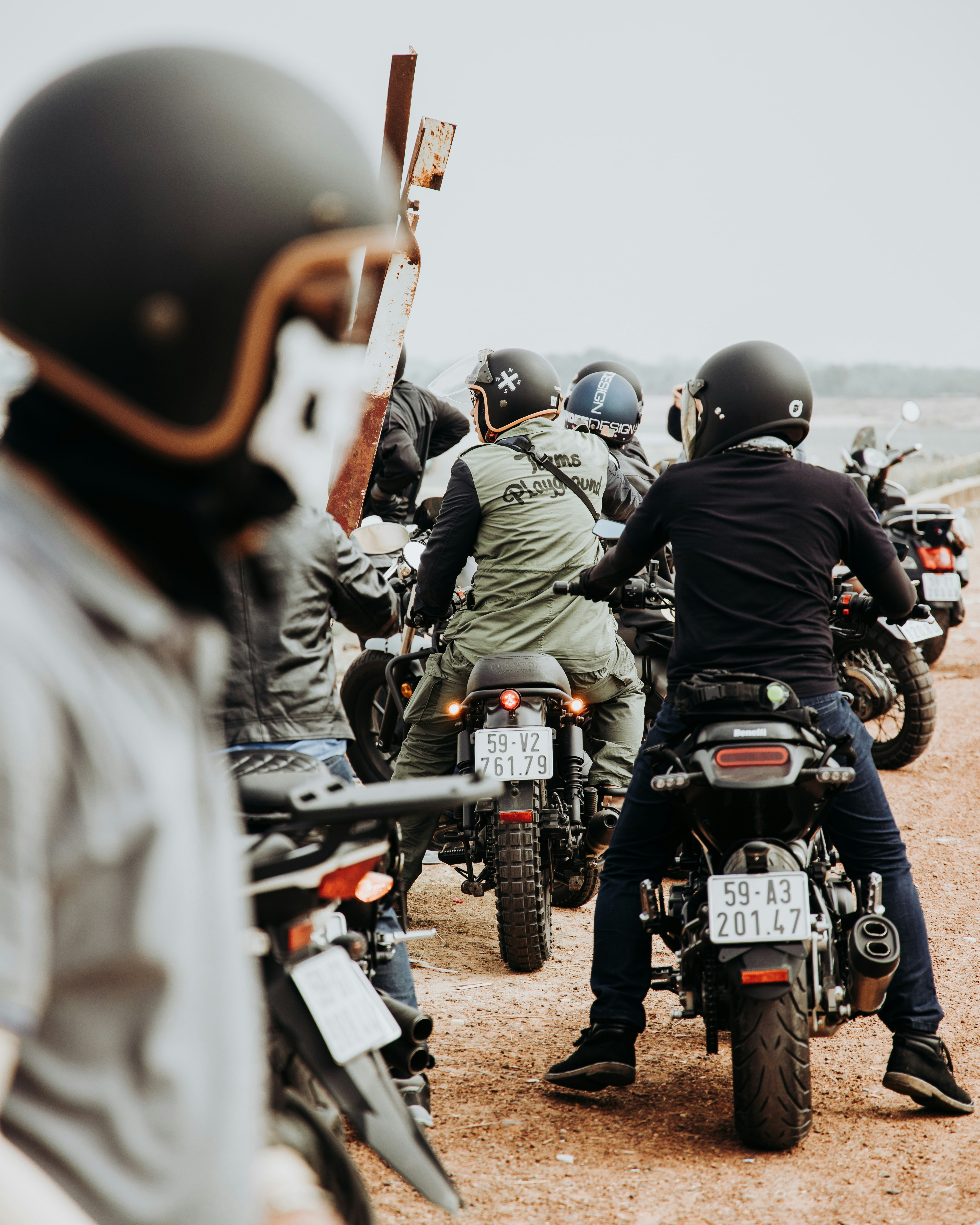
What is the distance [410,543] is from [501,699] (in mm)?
1307

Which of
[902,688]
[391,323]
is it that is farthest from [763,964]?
[902,688]

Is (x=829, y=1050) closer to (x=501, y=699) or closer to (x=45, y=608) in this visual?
(x=501, y=699)

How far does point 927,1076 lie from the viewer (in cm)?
371

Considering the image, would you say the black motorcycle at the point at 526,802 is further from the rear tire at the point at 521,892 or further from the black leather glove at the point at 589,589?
the black leather glove at the point at 589,589

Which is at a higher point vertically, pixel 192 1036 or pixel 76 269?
pixel 76 269

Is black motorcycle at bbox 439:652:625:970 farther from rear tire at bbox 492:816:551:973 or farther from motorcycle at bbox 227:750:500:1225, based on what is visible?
motorcycle at bbox 227:750:500:1225

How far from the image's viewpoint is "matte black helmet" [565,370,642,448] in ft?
24.4

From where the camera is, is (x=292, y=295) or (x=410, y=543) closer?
(x=292, y=295)

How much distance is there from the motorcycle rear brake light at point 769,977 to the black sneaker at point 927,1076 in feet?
1.98

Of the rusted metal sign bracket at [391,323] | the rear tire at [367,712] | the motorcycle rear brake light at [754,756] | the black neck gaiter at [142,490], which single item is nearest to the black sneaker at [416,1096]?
the motorcycle rear brake light at [754,756]

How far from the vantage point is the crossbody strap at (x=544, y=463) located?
541 centimetres

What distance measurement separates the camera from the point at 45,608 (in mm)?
978

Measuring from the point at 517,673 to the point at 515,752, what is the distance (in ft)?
1.04

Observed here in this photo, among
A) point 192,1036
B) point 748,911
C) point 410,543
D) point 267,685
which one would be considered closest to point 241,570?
point 267,685
